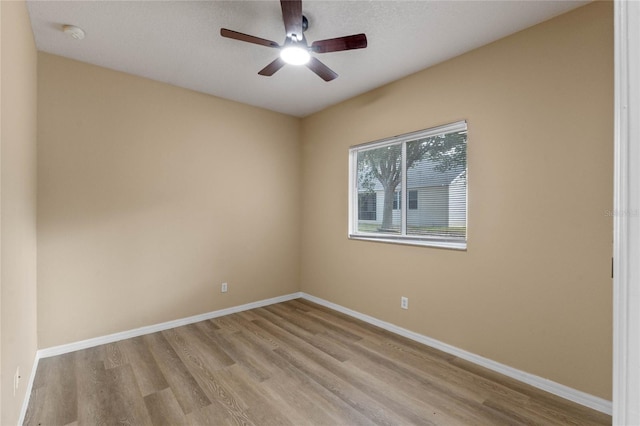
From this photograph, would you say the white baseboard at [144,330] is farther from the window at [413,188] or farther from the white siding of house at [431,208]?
the white siding of house at [431,208]

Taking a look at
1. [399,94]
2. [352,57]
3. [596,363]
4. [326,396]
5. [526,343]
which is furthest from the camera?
[399,94]

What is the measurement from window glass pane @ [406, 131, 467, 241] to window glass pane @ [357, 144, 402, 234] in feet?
0.58

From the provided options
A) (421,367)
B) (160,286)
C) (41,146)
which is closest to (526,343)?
(421,367)

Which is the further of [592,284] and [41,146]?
[41,146]

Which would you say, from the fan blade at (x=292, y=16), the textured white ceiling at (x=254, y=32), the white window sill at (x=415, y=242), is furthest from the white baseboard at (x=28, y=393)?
the white window sill at (x=415, y=242)

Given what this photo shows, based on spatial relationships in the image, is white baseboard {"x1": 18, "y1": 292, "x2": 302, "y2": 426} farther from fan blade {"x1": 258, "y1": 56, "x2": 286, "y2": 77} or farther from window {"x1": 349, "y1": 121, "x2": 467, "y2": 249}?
fan blade {"x1": 258, "y1": 56, "x2": 286, "y2": 77}

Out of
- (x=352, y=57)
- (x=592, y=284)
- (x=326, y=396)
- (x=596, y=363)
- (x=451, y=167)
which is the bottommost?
(x=326, y=396)

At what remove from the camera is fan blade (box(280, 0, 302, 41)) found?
69.4 inches

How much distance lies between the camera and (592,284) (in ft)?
6.64

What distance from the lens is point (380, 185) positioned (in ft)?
11.7

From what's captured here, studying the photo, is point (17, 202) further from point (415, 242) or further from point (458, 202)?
point (458, 202)

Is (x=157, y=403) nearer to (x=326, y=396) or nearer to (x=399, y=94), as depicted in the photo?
(x=326, y=396)

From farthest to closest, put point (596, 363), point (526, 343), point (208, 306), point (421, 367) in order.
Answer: point (208, 306), point (421, 367), point (526, 343), point (596, 363)

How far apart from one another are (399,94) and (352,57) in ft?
2.38
